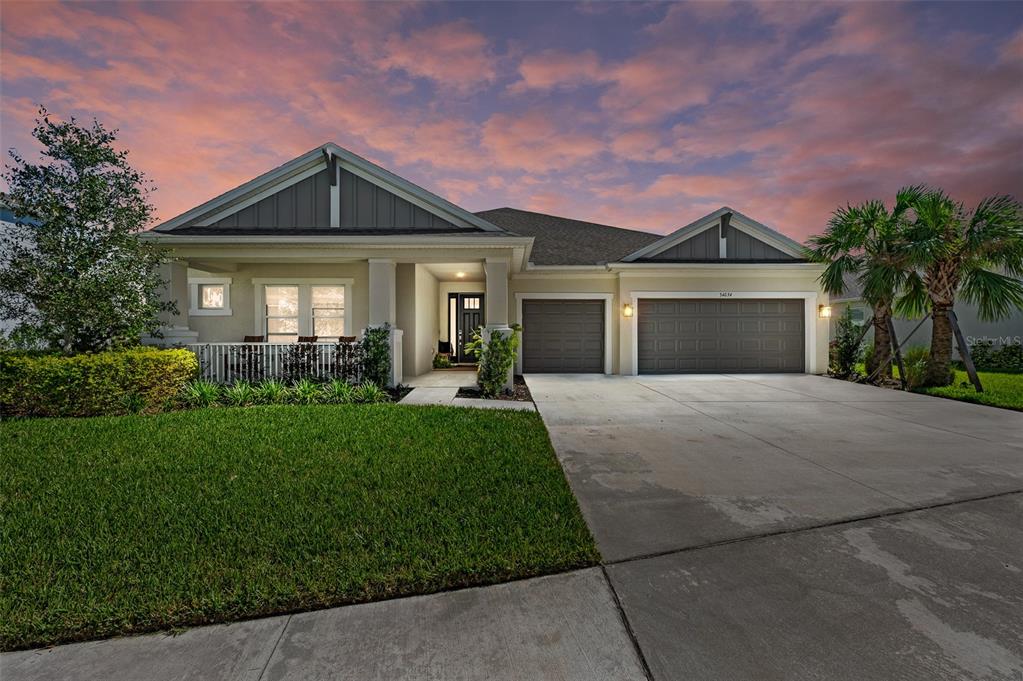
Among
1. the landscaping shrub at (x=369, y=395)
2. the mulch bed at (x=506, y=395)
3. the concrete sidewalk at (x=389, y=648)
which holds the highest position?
the landscaping shrub at (x=369, y=395)

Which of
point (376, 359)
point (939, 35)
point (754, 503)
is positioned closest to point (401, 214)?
point (376, 359)

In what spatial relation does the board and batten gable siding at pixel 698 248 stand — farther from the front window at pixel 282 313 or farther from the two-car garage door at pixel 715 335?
the front window at pixel 282 313

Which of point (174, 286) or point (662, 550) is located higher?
point (174, 286)

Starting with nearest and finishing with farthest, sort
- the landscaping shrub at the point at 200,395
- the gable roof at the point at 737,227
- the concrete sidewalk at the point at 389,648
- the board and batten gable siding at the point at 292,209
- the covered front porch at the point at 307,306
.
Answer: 1. the concrete sidewalk at the point at 389,648
2. the landscaping shrub at the point at 200,395
3. the covered front porch at the point at 307,306
4. the board and batten gable siding at the point at 292,209
5. the gable roof at the point at 737,227

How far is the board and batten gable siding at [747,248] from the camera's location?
12.1 metres

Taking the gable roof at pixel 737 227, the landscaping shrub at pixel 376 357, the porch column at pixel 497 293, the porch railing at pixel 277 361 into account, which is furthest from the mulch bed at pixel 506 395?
the gable roof at pixel 737 227

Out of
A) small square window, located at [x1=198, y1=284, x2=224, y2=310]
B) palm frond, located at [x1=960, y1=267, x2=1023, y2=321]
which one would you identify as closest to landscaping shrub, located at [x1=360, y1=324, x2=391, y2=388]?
small square window, located at [x1=198, y1=284, x2=224, y2=310]

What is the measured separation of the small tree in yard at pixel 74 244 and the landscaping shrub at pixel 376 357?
3680mm

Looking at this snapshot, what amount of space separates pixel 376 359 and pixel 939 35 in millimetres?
12961

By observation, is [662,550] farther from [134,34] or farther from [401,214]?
[134,34]

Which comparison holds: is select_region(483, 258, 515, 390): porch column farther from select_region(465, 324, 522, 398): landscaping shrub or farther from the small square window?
the small square window

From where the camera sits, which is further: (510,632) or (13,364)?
(13,364)

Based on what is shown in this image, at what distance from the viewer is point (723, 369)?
12.3m

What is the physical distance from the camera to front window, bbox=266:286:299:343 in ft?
37.2
